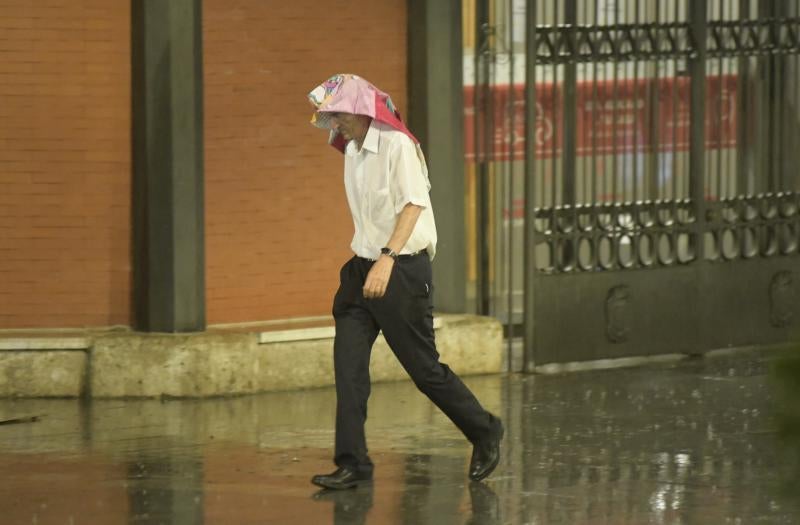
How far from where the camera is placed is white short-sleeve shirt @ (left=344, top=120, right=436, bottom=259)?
23.7 ft

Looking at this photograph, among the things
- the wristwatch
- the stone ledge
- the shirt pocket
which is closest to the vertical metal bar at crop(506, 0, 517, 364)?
the stone ledge

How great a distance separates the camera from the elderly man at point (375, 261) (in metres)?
7.25

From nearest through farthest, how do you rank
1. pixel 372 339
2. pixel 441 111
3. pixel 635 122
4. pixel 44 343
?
pixel 372 339 → pixel 44 343 → pixel 441 111 → pixel 635 122

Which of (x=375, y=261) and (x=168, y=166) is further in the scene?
(x=168, y=166)

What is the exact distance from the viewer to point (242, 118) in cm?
994

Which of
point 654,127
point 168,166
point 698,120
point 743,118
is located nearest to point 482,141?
point 654,127

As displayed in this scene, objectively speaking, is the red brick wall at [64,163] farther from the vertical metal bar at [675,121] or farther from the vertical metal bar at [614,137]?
the vertical metal bar at [675,121]

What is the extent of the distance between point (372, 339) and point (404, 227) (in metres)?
0.58

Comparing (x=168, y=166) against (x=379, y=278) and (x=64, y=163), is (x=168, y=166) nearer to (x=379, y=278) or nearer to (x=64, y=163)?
(x=64, y=163)

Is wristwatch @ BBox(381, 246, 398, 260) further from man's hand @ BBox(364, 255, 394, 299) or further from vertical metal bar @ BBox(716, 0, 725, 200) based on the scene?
vertical metal bar @ BBox(716, 0, 725, 200)

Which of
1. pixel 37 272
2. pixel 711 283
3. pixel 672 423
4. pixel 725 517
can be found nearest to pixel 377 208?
pixel 725 517

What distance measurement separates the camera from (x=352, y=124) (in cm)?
733

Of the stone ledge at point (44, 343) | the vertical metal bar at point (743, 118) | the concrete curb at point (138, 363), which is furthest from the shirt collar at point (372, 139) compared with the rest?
the vertical metal bar at point (743, 118)

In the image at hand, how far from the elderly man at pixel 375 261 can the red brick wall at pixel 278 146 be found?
2.51 m
